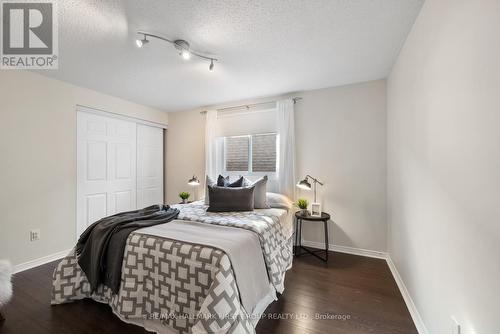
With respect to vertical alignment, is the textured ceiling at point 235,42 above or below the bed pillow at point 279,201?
above

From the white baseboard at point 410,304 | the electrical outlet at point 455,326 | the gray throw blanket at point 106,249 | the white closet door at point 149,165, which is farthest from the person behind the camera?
the white closet door at point 149,165

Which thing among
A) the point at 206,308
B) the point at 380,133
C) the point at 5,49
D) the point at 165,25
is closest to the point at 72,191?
the point at 5,49

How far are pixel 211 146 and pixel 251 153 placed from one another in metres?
0.77

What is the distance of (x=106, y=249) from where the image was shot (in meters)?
1.74

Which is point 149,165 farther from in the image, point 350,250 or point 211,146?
point 350,250

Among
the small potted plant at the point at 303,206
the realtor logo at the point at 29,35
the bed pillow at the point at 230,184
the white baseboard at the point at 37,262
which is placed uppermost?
the realtor logo at the point at 29,35

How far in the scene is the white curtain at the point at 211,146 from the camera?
3801 mm

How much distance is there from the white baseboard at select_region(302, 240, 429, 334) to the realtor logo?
11.7ft

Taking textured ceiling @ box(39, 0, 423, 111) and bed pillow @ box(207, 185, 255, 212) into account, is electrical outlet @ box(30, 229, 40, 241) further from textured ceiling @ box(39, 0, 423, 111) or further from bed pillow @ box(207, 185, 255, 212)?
bed pillow @ box(207, 185, 255, 212)

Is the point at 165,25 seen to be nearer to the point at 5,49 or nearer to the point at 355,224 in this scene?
the point at 5,49

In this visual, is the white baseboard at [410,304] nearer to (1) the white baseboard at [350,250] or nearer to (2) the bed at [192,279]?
(1) the white baseboard at [350,250]

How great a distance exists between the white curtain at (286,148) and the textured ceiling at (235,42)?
318mm

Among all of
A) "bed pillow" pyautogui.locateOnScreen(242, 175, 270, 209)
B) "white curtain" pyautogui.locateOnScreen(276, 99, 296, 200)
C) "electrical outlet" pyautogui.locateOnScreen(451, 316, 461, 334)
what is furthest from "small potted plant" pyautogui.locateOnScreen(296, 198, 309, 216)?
"electrical outlet" pyautogui.locateOnScreen(451, 316, 461, 334)

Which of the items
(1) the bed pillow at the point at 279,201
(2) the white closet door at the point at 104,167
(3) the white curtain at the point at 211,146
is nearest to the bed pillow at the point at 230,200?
(1) the bed pillow at the point at 279,201
